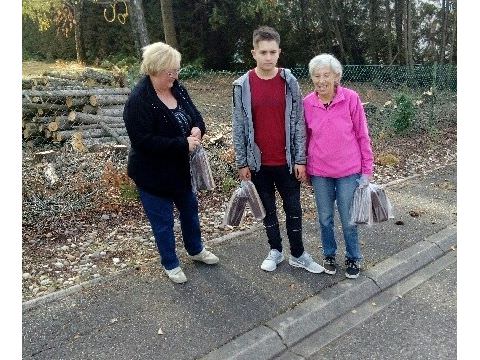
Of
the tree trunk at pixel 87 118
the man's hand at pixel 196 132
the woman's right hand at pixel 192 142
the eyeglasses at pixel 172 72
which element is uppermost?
the eyeglasses at pixel 172 72

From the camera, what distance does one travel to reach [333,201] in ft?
12.7

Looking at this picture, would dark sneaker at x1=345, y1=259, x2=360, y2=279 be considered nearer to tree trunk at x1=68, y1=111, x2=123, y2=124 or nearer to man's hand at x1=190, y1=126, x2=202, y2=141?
man's hand at x1=190, y1=126, x2=202, y2=141

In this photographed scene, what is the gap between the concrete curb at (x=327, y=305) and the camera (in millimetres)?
3182

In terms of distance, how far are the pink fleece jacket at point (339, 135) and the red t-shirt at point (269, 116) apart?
244 mm

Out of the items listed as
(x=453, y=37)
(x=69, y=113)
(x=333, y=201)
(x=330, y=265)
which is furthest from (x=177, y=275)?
(x=453, y=37)

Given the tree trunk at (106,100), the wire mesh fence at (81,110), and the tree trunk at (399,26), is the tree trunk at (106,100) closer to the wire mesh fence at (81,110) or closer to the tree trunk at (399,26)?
the wire mesh fence at (81,110)

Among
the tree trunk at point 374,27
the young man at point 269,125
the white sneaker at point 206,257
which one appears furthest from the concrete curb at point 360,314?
the tree trunk at point 374,27

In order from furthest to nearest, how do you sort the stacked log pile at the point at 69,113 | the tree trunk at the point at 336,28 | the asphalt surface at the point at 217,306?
the tree trunk at the point at 336,28
the stacked log pile at the point at 69,113
the asphalt surface at the point at 217,306

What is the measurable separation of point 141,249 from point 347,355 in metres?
2.23

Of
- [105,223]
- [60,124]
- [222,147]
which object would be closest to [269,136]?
[105,223]

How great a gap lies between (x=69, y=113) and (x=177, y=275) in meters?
5.17

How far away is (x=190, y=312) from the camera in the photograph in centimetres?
352

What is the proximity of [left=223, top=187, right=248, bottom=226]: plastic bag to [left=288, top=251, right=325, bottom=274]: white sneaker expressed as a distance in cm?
64

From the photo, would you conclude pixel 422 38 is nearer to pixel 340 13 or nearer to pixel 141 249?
pixel 340 13
